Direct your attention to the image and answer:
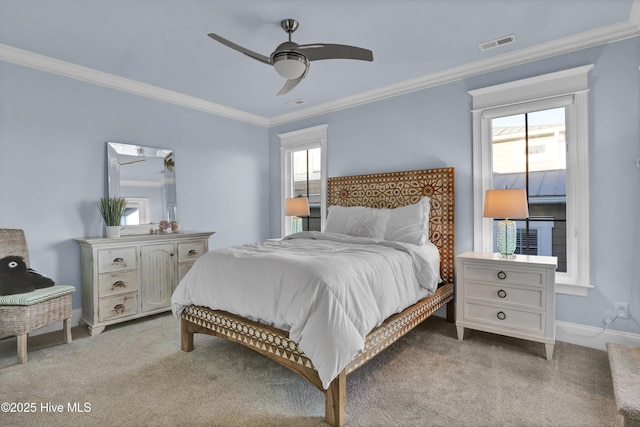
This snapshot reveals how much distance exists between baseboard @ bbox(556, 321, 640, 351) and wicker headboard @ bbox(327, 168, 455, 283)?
1007mm

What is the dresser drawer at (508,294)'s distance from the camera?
2.56 meters

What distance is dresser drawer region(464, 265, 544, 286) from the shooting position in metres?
2.56

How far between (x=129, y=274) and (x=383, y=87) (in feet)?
11.4

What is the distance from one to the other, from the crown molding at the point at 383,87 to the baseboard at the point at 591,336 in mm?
2382

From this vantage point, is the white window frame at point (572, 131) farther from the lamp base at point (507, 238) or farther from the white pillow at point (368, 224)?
the white pillow at point (368, 224)

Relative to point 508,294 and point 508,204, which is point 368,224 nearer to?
point 508,204

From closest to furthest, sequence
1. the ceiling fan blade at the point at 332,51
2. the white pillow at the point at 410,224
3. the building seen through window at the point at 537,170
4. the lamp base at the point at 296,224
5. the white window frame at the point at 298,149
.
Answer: the ceiling fan blade at the point at 332,51 < the building seen through window at the point at 537,170 < the white pillow at the point at 410,224 < the white window frame at the point at 298,149 < the lamp base at the point at 296,224

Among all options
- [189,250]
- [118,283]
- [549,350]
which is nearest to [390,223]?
[549,350]

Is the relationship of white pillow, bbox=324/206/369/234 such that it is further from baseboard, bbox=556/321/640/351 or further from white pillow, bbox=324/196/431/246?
baseboard, bbox=556/321/640/351

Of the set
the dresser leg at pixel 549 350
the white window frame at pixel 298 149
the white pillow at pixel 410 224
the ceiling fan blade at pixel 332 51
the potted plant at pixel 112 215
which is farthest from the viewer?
the white window frame at pixel 298 149

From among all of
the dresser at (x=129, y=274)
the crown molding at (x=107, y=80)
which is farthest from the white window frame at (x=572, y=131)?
the dresser at (x=129, y=274)

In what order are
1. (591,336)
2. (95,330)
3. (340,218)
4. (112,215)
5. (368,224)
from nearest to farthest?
(591,336) < (95,330) < (112,215) < (368,224) < (340,218)

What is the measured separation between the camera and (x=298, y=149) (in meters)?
5.01

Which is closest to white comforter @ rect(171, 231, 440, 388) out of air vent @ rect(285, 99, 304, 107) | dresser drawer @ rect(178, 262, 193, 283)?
dresser drawer @ rect(178, 262, 193, 283)
